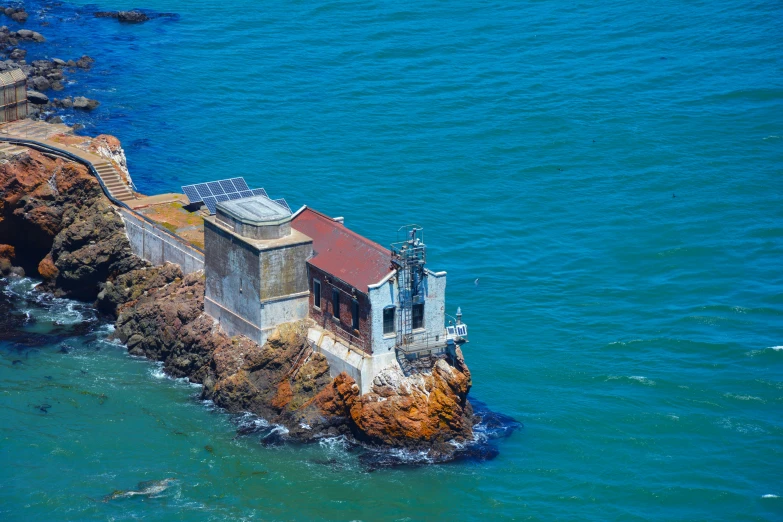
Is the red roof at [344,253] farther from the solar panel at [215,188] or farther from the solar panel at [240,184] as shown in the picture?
the solar panel at [215,188]

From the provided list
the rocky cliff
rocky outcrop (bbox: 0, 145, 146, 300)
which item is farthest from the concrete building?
rocky outcrop (bbox: 0, 145, 146, 300)

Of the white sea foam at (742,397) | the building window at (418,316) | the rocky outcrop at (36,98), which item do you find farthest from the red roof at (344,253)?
the rocky outcrop at (36,98)

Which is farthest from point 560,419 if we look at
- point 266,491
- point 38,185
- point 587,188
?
point 38,185

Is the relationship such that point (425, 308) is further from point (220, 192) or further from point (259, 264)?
point (220, 192)

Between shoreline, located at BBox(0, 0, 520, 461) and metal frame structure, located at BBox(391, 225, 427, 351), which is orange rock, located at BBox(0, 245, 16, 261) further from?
metal frame structure, located at BBox(391, 225, 427, 351)

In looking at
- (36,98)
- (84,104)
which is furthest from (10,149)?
(84,104)

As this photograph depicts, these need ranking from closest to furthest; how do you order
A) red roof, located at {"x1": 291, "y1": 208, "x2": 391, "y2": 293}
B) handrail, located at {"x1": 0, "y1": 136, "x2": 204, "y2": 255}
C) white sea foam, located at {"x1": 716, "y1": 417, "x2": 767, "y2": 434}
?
red roof, located at {"x1": 291, "y1": 208, "x2": 391, "y2": 293}
white sea foam, located at {"x1": 716, "y1": 417, "x2": 767, "y2": 434}
handrail, located at {"x1": 0, "y1": 136, "x2": 204, "y2": 255}
